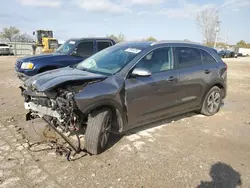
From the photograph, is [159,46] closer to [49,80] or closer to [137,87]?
[137,87]

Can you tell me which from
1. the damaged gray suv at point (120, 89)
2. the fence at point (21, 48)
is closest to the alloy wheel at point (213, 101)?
the damaged gray suv at point (120, 89)

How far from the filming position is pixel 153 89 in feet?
14.4

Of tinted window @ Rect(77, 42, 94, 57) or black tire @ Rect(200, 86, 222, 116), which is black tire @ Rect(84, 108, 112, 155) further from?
tinted window @ Rect(77, 42, 94, 57)

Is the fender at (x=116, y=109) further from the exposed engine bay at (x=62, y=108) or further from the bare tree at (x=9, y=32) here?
the bare tree at (x=9, y=32)

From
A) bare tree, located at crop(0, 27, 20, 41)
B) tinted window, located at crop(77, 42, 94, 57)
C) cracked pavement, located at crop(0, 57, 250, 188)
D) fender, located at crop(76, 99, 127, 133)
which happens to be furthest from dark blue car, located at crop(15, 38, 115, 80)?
bare tree, located at crop(0, 27, 20, 41)

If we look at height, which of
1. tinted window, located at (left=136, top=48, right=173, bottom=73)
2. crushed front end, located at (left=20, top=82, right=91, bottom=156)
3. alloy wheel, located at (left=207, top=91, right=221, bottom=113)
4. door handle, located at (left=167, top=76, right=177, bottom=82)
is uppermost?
tinted window, located at (left=136, top=48, right=173, bottom=73)

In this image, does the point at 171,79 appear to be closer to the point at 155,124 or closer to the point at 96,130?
the point at 155,124

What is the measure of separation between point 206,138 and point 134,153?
1.63 m

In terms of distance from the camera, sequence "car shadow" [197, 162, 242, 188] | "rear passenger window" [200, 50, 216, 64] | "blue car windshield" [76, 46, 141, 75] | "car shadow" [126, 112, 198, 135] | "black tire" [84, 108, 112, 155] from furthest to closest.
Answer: "rear passenger window" [200, 50, 216, 64], "car shadow" [126, 112, 198, 135], "blue car windshield" [76, 46, 141, 75], "black tire" [84, 108, 112, 155], "car shadow" [197, 162, 242, 188]

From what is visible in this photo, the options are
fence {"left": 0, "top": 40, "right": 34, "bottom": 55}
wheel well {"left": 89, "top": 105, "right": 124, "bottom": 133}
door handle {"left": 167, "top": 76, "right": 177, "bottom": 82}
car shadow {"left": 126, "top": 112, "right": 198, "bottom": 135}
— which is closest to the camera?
wheel well {"left": 89, "top": 105, "right": 124, "bottom": 133}

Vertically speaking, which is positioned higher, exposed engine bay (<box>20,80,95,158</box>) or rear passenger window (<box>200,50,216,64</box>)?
rear passenger window (<box>200,50,216,64</box>)

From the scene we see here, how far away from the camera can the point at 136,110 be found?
13.8 ft

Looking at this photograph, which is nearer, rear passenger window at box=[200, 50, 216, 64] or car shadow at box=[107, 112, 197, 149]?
car shadow at box=[107, 112, 197, 149]

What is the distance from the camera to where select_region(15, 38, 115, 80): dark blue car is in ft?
24.5
